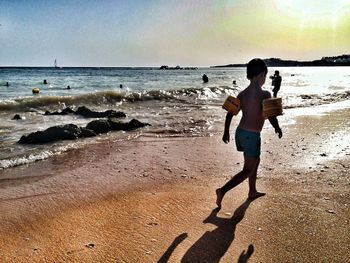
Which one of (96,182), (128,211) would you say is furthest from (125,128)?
(128,211)

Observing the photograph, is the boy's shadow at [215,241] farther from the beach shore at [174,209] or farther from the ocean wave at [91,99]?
the ocean wave at [91,99]

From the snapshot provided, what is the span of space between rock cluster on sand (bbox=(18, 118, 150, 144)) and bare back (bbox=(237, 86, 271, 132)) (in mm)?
6657

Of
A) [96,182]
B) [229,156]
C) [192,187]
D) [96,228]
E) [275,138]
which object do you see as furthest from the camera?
[275,138]

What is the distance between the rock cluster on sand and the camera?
9438mm

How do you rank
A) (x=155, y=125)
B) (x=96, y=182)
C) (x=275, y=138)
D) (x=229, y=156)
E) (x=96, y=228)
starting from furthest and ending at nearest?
(x=155, y=125) < (x=275, y=138) < (x=229, y=156) < (x=96, y=182) < (x=96, y=228)

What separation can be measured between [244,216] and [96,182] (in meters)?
2.66

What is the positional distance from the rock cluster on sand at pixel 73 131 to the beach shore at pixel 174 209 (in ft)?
6.49

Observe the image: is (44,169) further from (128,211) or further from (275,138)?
(275,138)

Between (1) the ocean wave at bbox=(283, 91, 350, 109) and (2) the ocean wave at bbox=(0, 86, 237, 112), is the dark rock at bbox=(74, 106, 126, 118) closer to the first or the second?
(2) the ocean wave at bbox=(0, 86, 237, 112)

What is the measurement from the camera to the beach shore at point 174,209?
Answer: 11.5ft

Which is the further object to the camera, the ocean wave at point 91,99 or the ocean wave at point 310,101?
the ocean wave at point 91,99

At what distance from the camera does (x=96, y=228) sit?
4043 millimetres

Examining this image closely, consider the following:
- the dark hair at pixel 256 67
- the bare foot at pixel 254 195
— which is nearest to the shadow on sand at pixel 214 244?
the bare foot at pixel 254 195

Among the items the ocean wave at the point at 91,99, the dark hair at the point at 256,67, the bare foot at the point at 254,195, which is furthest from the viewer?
the ocean wave at the point at 91,99
